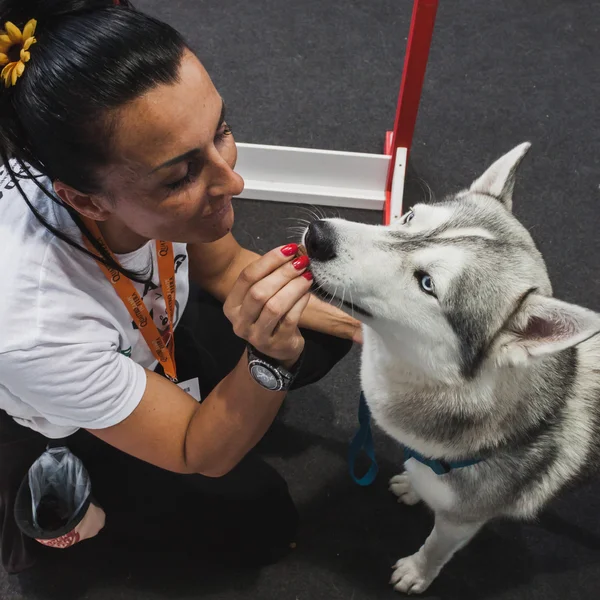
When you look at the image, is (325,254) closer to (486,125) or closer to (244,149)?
(244,149)

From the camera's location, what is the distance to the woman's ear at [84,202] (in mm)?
1074

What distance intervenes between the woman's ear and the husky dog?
0.41 metres

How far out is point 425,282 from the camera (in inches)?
45.8

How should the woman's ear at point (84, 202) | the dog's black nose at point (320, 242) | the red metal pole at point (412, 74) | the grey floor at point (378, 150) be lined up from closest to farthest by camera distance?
the woman's ear at point (84, 202) → the dog's black nose at point (320, 242) → the grey floor at point (378, 150) → the red metal pole at point (412, 74)

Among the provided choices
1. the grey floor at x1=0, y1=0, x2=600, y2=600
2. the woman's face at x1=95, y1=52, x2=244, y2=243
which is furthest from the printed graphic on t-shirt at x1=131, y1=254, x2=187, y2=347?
the grey floor at x1=0, y1=0, x2=600, y2=600

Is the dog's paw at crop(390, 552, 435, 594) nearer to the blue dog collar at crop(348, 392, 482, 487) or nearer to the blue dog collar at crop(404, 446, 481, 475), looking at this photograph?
the blue dog collar at crop(348, 392, 482, 487)

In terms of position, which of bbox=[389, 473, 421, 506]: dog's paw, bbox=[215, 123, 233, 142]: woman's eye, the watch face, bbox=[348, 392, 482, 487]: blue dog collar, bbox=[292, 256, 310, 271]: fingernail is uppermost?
bbox=[215, 123, 233, 142]: woman's eye

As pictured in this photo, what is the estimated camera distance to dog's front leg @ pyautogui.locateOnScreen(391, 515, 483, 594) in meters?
1.51

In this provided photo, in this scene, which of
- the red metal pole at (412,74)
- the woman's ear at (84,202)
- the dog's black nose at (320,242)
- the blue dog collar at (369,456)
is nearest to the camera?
the woman's ear at (84,202)

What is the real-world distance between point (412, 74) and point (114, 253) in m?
1.46

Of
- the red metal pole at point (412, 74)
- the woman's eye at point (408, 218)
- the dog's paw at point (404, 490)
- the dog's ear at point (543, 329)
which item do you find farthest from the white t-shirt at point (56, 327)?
the red metal pole at point (412, 74)

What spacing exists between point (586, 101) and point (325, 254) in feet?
7.90

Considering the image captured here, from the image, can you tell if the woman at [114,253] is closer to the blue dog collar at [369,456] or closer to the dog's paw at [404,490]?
the blue dog collar at [369,456]

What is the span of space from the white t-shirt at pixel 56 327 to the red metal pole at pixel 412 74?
1390 mm
